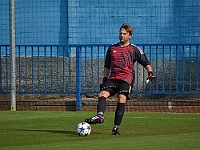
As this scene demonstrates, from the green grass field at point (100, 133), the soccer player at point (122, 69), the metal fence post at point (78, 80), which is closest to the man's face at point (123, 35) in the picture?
the soccer player at point (122, 69)

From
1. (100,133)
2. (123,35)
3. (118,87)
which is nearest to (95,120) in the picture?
(100,133)

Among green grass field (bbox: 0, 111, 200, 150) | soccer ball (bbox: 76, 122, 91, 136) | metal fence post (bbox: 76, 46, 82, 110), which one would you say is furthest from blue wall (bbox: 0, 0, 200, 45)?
soccer ball (bbox: 76, 122, 91, 136)

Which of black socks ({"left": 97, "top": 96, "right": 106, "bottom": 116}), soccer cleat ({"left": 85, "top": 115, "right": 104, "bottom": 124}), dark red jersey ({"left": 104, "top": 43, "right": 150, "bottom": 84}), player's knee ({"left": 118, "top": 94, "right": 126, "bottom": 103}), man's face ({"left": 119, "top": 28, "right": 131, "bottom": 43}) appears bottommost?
soccer cleat ({"left": 85, "top": 115, "right": 104, "bottom": 124})

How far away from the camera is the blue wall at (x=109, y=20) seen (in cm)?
1842

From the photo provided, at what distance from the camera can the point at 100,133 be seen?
35.6ft

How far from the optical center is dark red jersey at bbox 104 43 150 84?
1109cm

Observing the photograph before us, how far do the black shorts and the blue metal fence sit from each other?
19.7 feet

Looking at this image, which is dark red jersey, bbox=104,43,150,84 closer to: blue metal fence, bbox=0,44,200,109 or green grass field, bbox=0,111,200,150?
green grass field, bbox=0,111,200,150

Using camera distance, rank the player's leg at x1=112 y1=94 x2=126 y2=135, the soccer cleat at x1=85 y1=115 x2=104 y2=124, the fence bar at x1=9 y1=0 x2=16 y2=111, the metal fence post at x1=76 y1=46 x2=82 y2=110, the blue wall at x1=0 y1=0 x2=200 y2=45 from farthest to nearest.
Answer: the blue wall at x1=0 y1=0 x2=200 y2=45 → the metal fence post at x1=76 y1=46 x2=82 y2=110 → the fence bar at x1=9 y1=0 x2=16 y2=111 → the player's leg at x1=112 y1=94 x2=126 y2=135 → the soccer cleat at x1=85 y1=115 x2=104 y2=124

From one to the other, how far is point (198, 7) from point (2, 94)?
549 cm

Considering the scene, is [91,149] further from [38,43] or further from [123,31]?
[38,43]

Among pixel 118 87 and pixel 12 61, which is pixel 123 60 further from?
pixel 12 61

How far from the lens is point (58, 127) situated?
11914 mm

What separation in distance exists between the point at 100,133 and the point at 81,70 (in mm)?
6794
